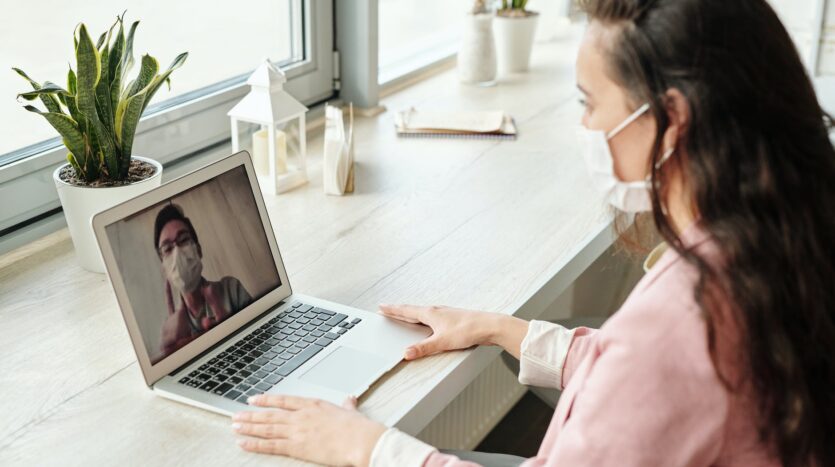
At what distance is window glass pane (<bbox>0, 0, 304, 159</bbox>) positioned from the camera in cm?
146

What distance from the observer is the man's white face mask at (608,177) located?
3.26 feet

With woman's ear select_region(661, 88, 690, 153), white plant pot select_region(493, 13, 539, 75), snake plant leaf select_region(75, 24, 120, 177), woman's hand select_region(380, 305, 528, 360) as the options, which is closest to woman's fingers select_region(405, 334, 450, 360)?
woman's hand select_region(380, 305, 528, 360)

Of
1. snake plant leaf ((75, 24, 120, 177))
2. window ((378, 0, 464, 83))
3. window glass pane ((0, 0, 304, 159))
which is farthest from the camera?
window ((378, 0, 464, 83))

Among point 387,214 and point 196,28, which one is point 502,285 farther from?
point 196,28

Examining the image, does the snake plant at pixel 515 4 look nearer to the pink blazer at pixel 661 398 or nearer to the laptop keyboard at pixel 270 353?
the laptop keyboard at pixel 270 353

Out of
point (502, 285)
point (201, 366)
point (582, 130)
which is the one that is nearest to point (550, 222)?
point (502, 285)

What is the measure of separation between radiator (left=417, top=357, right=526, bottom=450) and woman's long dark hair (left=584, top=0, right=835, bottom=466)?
113 centimetres

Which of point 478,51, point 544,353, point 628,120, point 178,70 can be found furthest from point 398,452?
point 478,51

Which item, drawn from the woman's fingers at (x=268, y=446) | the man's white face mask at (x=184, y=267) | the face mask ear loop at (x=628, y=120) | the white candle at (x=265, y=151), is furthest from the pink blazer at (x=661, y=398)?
the white candle at (x=265, y=151)

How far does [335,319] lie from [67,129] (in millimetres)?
450

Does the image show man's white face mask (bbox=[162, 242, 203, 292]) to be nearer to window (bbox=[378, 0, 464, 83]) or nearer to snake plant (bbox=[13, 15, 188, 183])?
snake plant (bbox=[13, 15, 188, 183])

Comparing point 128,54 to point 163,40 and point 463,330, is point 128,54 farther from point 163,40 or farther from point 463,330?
point 463,330

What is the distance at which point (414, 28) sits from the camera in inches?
103

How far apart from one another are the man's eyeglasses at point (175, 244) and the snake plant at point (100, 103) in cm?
28
